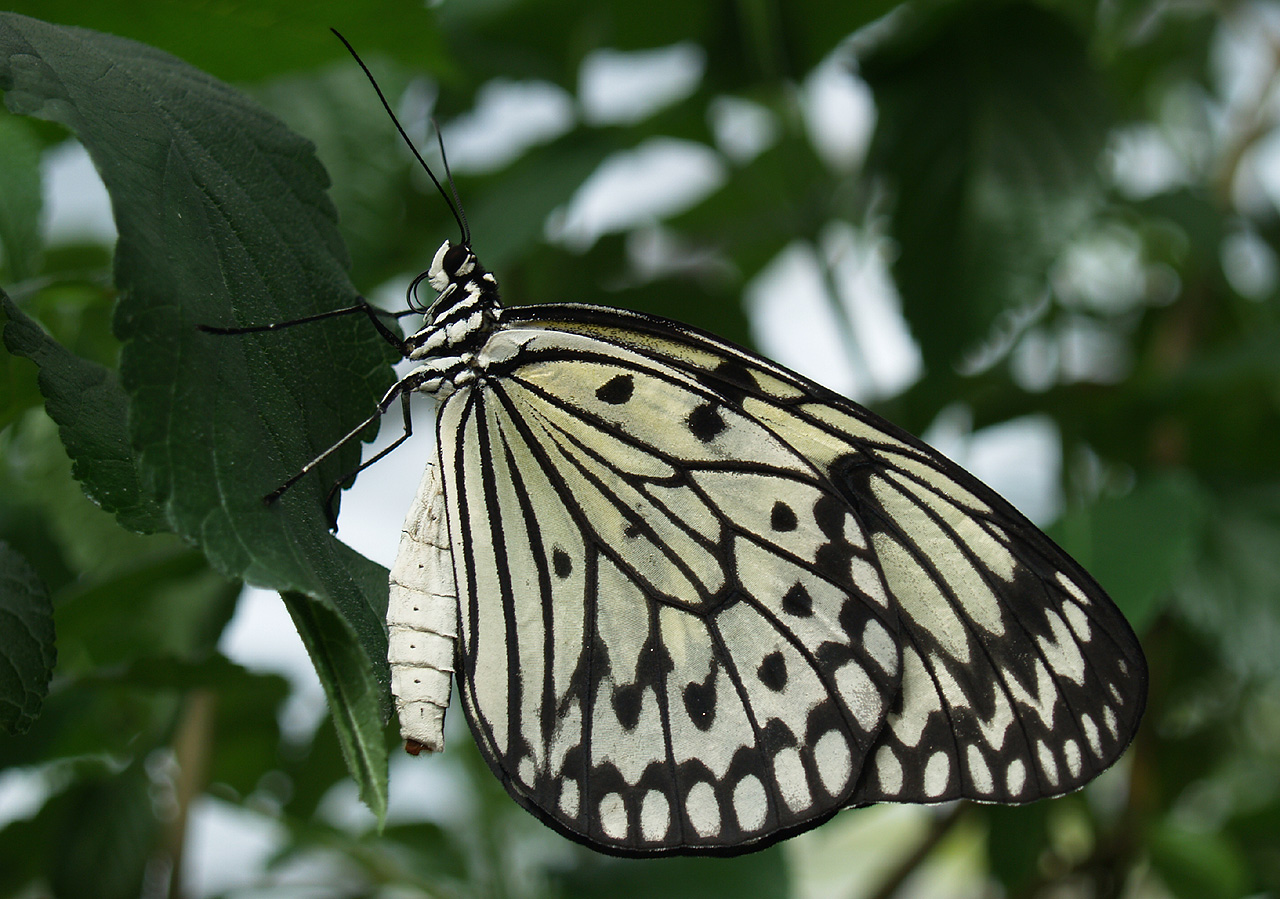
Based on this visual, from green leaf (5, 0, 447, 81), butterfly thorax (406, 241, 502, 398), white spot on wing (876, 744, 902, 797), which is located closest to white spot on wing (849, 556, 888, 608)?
white spot on wing (876, 744, 902, 797)

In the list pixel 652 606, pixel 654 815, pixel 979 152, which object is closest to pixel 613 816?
pixel 654 815

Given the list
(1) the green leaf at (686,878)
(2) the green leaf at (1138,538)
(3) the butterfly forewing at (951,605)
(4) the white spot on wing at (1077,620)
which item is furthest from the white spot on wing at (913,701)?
(1) the green leaf at (686,878)

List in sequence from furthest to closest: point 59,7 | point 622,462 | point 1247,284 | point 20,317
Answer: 1. point 1247,284
2. point 622,462
3. point 59,7
4. point 20,317

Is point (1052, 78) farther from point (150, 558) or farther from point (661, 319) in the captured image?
point (150, 558)

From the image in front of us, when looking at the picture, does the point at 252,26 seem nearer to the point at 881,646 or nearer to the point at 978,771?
the point at 881,646

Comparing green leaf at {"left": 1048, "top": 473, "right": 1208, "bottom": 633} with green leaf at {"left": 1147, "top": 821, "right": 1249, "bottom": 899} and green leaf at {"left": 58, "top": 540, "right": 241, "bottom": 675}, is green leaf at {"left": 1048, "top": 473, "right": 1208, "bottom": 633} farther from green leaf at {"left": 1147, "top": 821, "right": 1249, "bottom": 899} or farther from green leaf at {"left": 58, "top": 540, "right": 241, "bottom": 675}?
green leaf at {"left": 58, "top": 540, "right": 241, "bottom": 675}

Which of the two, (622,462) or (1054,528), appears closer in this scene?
(622,462)

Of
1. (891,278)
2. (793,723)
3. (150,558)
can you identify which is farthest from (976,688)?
(150,558)
